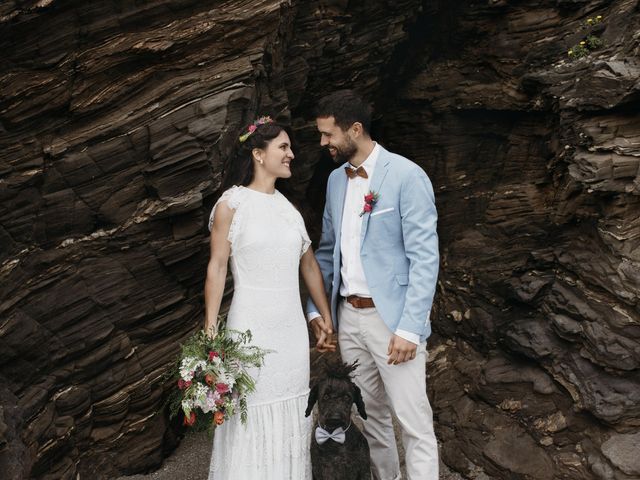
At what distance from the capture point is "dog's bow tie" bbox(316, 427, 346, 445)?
16.8 ft

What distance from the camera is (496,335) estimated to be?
893cm

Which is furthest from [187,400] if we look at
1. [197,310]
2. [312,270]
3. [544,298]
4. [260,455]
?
[544,298]

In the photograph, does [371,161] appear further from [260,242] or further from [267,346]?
[267,346]

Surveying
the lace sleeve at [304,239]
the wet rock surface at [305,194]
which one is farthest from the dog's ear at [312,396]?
the wet rock surface at [305,194]

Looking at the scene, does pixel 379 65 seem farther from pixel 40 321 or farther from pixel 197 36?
pixel 40 321

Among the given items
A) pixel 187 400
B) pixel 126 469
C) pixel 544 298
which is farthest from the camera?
pixel 544 298

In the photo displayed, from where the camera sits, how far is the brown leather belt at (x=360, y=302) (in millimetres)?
5484

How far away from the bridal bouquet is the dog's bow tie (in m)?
0.68

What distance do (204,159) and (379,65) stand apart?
14.1 feet

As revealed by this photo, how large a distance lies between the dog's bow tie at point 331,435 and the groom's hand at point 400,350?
736 mm

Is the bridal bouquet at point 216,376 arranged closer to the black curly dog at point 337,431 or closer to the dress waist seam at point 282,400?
the dress waist seam at point 282,400

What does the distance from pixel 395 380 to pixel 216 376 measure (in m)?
1.63

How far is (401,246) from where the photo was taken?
17.8 ft

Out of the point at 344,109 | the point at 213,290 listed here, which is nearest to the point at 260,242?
the point at 213,290
